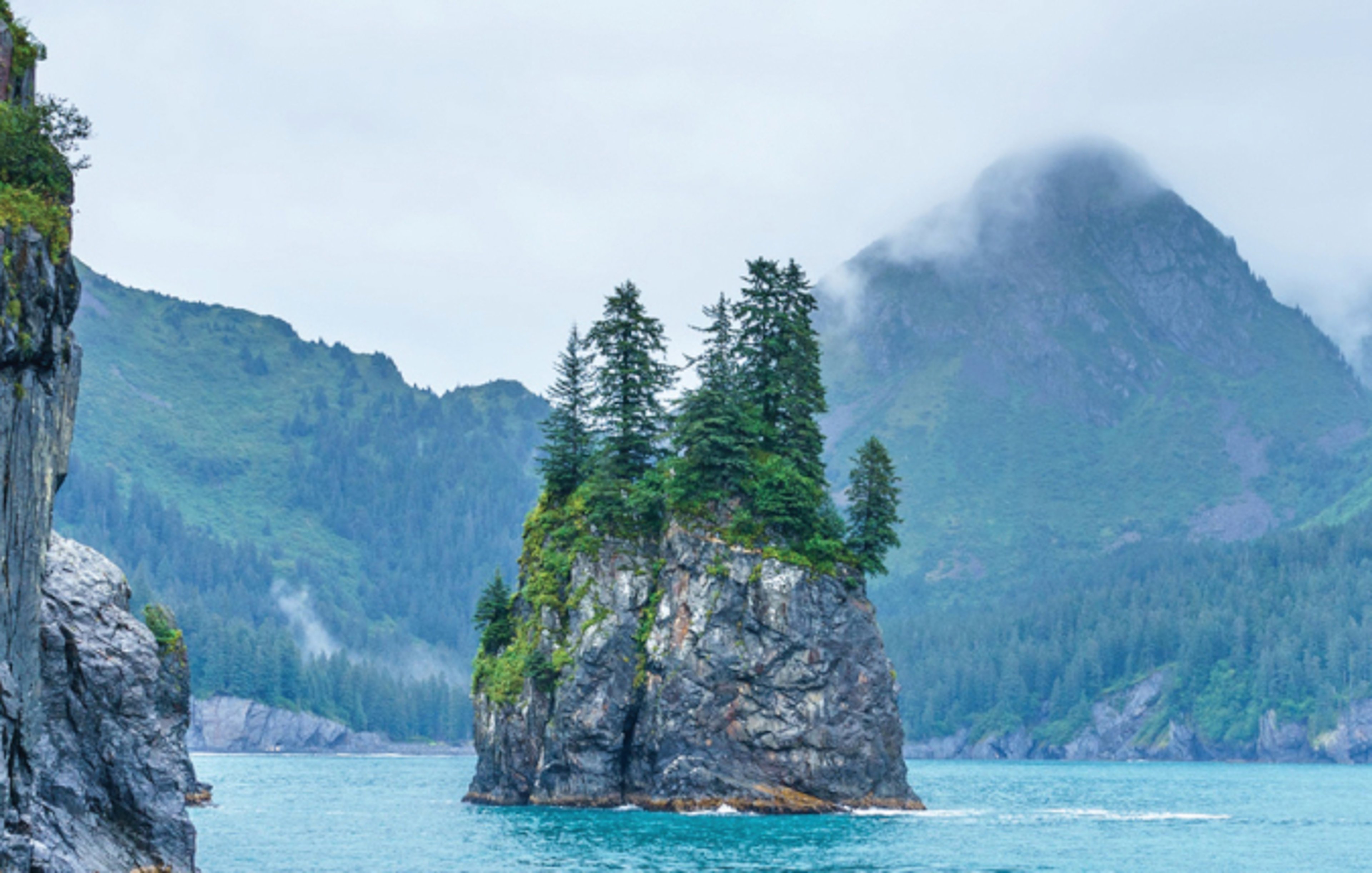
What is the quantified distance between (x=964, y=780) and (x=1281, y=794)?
42139 millimetres

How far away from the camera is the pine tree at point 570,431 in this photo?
115 metres

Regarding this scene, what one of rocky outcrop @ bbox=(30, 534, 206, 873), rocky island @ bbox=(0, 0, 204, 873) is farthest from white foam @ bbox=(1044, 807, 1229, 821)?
rocky island @ bbox=(0, 0, 204, 873)

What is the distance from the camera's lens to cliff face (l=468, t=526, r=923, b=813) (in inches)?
3917

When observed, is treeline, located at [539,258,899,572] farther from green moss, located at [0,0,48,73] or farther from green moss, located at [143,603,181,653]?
green moss, located at [0,0,48,73]

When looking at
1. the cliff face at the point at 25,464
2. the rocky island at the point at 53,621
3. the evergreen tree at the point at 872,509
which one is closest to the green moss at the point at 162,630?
the rocky island at the point at 53,621

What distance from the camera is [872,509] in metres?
109

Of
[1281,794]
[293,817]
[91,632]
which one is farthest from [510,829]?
[1281,794]

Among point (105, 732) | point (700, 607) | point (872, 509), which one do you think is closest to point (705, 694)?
point (700, 607)

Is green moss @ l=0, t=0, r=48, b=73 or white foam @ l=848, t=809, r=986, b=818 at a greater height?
green moss @ l=0, t=0, r=48, b=73

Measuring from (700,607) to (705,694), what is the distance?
615 cm

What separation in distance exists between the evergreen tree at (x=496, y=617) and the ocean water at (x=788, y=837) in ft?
42.6

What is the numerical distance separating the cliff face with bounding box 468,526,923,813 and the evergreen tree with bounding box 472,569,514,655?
269 inches

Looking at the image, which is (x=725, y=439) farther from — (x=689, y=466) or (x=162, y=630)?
(x=162, y=630)

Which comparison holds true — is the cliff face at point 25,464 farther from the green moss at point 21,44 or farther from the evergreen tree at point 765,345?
the evergreen tree at point 765,345
